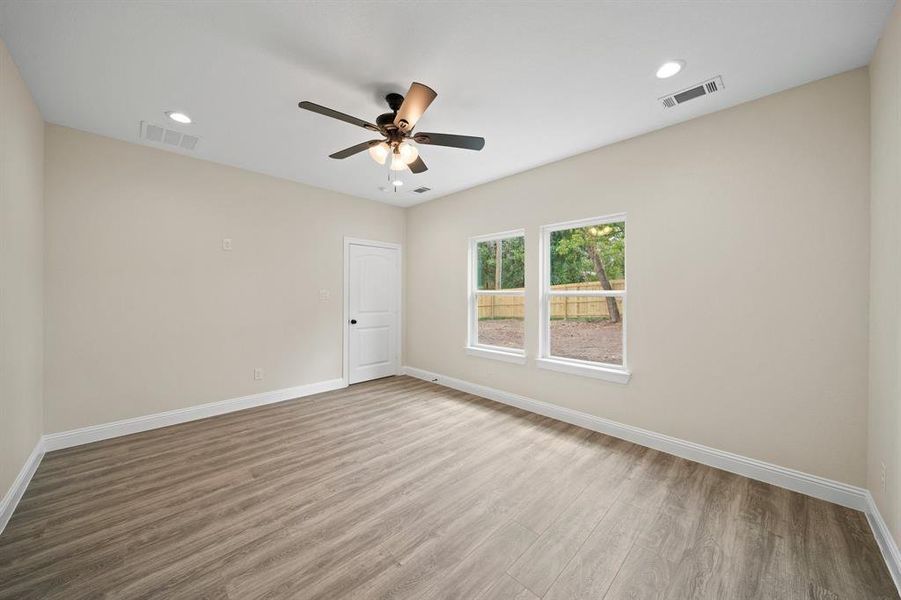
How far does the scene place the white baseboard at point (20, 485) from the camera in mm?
1965

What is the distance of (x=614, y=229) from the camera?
336 cm

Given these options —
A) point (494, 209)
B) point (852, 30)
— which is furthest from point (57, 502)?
point (852, 30)

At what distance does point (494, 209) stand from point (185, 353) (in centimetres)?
379

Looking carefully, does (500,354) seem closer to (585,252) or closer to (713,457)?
(585,252)

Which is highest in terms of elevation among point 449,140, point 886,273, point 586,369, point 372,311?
point 449,140

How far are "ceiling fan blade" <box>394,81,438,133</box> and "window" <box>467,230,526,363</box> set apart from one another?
217 cm

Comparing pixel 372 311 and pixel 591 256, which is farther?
pixel 372 311

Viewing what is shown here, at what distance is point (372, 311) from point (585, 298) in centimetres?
305

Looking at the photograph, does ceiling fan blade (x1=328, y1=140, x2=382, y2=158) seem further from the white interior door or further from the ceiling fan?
the white interior door

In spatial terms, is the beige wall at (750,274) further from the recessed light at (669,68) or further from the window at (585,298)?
the recessed light at (669,68)

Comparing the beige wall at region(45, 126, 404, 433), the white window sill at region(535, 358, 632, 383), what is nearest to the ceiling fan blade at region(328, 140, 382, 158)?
the beige wall at region(45, 126, 404, 433)

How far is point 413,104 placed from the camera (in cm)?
203

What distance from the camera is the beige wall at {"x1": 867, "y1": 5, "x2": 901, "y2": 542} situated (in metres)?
1.68

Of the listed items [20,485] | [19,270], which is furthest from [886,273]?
[20,485]
